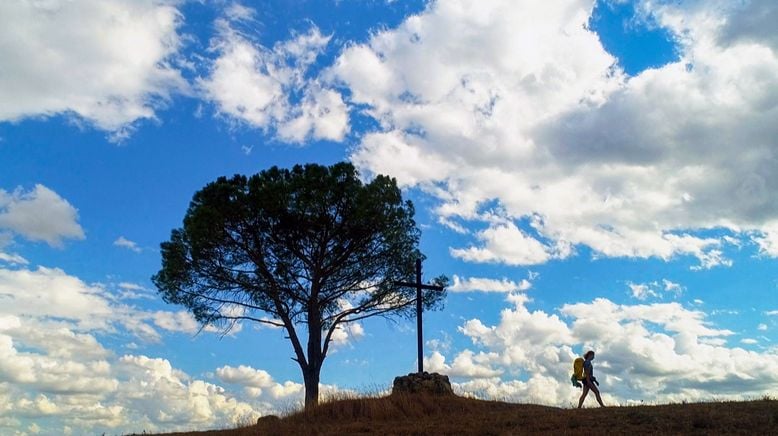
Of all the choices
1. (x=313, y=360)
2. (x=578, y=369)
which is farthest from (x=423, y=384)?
(x=313, y=360)

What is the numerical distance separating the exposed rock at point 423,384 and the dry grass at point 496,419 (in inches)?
29.7

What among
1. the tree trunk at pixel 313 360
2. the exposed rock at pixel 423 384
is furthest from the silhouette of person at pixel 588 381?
the tree trunk at pixel 313 360

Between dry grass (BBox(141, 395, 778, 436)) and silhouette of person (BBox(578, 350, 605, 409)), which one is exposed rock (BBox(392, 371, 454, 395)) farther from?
silhouette of person (BBox(578, 350, 605, 409))

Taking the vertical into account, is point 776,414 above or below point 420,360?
below

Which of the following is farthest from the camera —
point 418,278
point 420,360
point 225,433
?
point 418,278

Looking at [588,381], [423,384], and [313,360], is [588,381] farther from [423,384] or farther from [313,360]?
[313,360]

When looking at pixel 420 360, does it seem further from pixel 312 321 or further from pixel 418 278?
pixel 312 321

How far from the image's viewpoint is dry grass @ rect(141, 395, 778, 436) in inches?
473

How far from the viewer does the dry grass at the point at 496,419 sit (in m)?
12.0

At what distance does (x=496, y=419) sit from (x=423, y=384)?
4956mm

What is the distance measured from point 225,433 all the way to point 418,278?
8.39m

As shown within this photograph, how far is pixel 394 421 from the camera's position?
49.7 feet

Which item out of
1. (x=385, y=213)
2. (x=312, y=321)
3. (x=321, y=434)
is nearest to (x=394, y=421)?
(x=321, y=434)

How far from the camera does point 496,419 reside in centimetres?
1398
